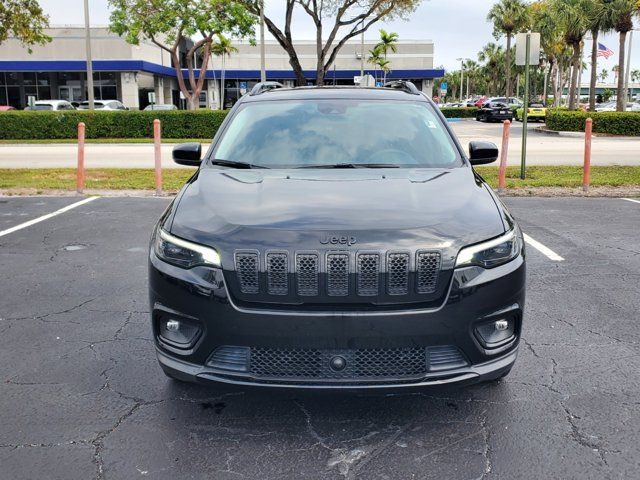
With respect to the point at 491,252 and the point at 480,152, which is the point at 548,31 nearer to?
the point at 480,152

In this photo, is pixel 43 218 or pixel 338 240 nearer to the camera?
pixel 338 240

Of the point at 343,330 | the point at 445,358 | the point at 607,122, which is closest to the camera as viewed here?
the point at 343,330

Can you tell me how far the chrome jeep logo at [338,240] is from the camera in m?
3.02

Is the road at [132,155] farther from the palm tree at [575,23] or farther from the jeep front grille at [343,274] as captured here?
the palm tree at [575,23]

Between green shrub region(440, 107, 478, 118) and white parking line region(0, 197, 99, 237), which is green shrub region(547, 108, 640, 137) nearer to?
green shrub region(440, 107, 478, 118)

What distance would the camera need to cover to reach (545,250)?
7.30 meters

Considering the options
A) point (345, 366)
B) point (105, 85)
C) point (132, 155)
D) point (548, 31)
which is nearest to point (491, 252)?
point (345, 366)

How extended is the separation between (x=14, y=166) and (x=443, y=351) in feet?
51.8

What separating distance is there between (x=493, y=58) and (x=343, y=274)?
367 ft

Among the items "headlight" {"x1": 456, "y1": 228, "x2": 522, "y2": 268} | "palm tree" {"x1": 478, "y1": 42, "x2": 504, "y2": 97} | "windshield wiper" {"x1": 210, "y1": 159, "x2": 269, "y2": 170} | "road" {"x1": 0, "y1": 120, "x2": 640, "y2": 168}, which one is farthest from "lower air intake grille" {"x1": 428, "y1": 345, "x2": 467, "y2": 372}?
"palm tree" {"x1": 478, "y1": 42, "x2": 504, "y2": 97}

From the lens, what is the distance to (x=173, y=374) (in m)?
3.21

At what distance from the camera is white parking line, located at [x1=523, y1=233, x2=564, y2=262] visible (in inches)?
273

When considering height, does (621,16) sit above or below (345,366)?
above

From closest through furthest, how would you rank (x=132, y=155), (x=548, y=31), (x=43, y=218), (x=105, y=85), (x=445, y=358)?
(x=445, y=358) < (x=43, y=218) < (x=132, y=155) < (x=105, y=85) < (x=548, y=31)
